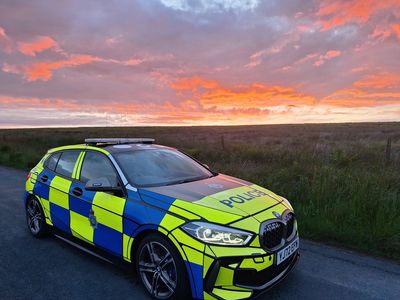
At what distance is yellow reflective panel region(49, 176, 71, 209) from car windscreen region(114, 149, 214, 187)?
94cm

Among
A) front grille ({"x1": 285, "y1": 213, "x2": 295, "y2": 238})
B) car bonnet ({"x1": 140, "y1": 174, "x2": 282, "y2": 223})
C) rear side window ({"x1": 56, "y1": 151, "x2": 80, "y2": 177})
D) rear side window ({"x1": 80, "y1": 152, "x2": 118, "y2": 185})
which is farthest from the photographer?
rear side window ({"x1": 56, "y1": 151, "x2": 80, "y2": 177})

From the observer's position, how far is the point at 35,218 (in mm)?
5074

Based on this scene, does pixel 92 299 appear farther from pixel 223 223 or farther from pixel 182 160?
pixel 182 160

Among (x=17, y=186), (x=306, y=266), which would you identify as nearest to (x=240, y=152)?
(x=17, y=186)

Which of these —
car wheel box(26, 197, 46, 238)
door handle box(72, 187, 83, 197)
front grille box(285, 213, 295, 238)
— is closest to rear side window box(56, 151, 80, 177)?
door handle box(72, 187, 83, 197)

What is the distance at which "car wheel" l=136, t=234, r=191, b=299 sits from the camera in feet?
9.59

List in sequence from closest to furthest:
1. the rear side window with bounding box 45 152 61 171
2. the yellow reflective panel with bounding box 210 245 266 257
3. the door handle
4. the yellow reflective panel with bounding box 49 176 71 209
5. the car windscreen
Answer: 1. the yellow reflective panel with bounding box 210 245 266 257
2. the car windscreen
3. the door handle
4. the yellow reflective panel with bounding box 49 176 71 209
5. the rear side window with bounding box 45 152 61 171

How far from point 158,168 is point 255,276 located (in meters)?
1.86

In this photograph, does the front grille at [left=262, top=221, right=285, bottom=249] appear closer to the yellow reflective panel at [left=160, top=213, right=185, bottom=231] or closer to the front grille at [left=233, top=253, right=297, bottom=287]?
the front grille at [left=233, top=253, right=297, bottom=287]

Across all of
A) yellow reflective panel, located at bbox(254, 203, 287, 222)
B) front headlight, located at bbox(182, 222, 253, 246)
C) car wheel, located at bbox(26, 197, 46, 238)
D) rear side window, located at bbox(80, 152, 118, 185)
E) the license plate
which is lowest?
car wheel, located at bbox(26, 197, 46, 238)

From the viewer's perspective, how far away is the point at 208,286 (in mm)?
2775

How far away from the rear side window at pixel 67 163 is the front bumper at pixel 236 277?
8.65 feet

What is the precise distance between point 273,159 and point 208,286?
8637mm

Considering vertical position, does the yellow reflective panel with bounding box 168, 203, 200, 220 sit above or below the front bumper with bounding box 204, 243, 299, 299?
above
